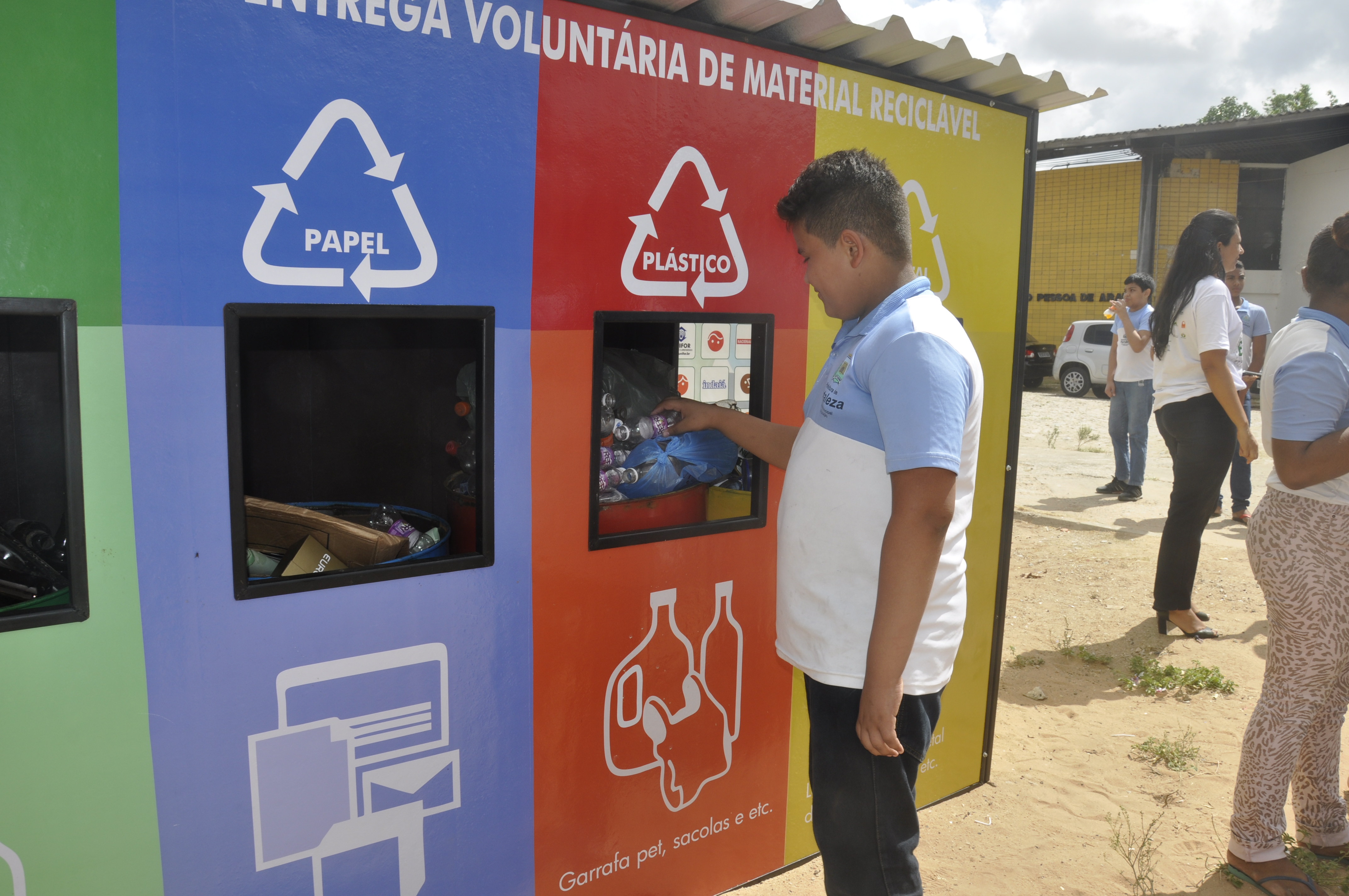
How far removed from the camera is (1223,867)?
305 centimetres

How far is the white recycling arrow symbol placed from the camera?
2996 mm

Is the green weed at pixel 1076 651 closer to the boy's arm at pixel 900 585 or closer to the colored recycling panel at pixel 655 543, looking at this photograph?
the colored recycling panel at pixel 655 543

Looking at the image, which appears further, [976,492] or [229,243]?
[976,492]

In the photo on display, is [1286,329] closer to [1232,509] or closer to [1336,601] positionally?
[1336,601]

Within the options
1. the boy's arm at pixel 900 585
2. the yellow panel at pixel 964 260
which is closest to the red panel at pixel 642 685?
the yellow panel at pixel 964 260

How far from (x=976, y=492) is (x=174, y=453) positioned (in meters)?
2.62

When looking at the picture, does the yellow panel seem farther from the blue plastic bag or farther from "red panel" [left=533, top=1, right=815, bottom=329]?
the blue plastic bag

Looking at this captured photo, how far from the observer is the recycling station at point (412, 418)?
1.73 metres

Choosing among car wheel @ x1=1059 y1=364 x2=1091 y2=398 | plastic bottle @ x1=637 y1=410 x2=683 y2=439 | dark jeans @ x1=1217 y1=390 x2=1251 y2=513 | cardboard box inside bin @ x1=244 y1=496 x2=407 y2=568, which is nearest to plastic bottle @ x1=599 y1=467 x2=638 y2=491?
plastic bottle @ x1=637 y1=410 x2=683 y2=439

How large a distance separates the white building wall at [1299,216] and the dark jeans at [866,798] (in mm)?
18348

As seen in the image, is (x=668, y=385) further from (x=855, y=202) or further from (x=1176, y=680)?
(x=1176, y=680)

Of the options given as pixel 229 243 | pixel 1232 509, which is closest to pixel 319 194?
pixel 229 243

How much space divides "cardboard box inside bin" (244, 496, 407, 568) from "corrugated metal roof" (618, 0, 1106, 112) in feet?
4.87

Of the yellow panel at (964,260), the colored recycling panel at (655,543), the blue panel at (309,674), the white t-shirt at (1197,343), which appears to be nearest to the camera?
the blue panel at (309,674)
